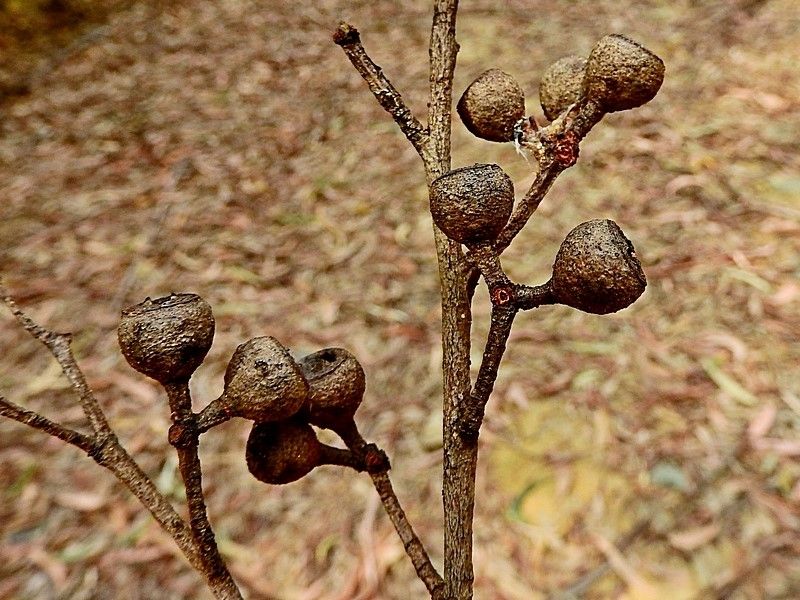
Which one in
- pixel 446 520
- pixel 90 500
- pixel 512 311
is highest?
pixel 512 311

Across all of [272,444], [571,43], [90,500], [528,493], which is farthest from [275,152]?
[272,444]

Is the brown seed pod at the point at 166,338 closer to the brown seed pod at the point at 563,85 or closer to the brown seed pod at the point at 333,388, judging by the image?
the brown seed pod at the point at 333,388

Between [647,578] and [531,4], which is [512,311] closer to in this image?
[647,578]

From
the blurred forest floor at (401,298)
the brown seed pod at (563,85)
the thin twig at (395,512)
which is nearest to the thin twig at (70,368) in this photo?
the thin twig at (395,512)

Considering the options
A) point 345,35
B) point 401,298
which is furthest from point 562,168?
point 401,298

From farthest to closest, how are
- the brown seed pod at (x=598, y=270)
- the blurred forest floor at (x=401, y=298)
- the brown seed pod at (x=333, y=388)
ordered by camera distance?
the blurred forest floor at (x=401, y=298) < the brown seed pod at (x=333, y=388) < the brown seed pod at (x=598, y=270)

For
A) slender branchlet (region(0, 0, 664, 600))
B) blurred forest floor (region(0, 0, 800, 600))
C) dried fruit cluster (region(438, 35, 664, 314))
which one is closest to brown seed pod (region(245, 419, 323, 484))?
slender branchlet (region(0, 0, 664, 600))
